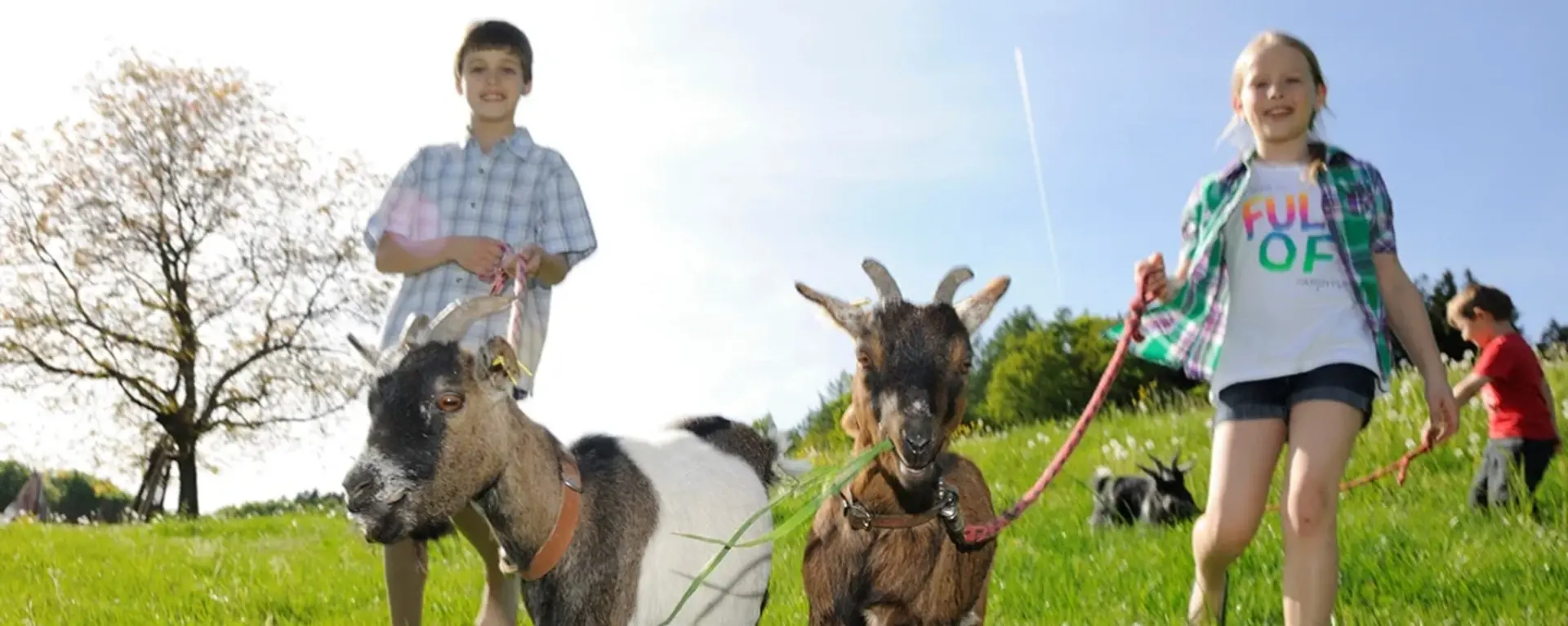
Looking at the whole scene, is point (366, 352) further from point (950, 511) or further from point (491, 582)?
point (950, 511)

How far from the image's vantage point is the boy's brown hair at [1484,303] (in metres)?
9.22

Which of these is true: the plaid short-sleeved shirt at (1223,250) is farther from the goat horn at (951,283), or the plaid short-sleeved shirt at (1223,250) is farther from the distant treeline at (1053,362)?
the distant treeline at (1053,362)


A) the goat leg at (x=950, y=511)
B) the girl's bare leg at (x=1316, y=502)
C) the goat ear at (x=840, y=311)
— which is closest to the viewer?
the goat leg at (x=950, y=511)

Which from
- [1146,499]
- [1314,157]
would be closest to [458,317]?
[1314,157]

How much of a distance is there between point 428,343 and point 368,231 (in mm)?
1693

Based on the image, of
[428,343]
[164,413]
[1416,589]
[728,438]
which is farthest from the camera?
[164,413]

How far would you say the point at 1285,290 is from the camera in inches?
180

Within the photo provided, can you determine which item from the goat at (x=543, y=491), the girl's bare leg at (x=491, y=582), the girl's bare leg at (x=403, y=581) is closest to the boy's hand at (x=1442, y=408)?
the goat at (x=543, y=491)

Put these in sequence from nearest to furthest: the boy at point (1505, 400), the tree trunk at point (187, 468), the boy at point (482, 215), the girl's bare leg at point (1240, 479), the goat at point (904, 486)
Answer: the goat at point (904, 486) → the girl's bare leg at point (1240, 479) → the boy at point (482, 215) → the boy at point (1505, 400) → the tree trunk at point (187, 468)

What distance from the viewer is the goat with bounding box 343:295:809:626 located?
344cm

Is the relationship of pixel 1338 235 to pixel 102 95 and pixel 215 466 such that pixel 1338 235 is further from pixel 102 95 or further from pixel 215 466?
pixel 215 466

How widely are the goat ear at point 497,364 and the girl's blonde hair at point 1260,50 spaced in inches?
124

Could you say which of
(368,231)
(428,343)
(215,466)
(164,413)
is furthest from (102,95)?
(428,343)

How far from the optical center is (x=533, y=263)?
4504mm
